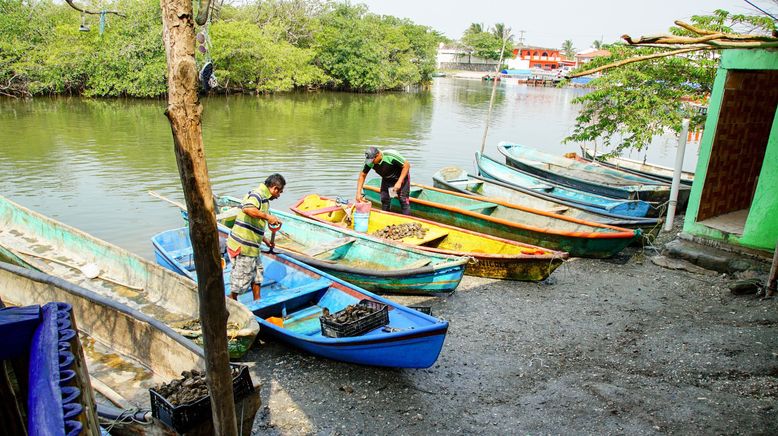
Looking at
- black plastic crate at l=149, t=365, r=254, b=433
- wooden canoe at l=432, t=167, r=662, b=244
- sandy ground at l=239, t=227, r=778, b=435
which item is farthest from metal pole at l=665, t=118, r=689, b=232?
black plastic crate at l=149, t=365, r=254, b=433

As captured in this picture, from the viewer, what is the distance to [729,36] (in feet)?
17.1

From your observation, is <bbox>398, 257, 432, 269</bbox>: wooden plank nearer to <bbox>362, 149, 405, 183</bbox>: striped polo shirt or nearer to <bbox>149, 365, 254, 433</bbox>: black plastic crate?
<bbox>362, 149, 405, 183</bbox>: striped polo shirt

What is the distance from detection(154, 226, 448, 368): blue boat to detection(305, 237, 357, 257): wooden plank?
2.38 ft

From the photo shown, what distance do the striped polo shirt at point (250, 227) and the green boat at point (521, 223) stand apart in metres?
4.72

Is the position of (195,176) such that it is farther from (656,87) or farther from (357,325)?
(656,87)

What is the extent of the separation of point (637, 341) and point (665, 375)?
2.80 ft

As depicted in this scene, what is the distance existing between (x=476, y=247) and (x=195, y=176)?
6.74 meters

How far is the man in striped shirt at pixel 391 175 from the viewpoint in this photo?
380 inches

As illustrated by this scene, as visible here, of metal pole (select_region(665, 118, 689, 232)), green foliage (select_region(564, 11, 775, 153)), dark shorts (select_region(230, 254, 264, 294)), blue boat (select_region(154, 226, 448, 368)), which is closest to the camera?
blue boat (select_region(154, 226, 448, 368))

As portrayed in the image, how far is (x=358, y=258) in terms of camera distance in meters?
8.44

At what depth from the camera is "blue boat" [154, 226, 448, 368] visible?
5152 millimetres

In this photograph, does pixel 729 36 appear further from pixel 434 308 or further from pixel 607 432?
pixel 434 308

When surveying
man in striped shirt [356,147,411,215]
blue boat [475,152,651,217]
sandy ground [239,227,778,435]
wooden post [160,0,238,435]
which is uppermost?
wooden post [160,0,238,435]

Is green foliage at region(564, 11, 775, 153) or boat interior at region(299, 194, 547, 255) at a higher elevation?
green foliage at region(564, 11, 775, 153)
